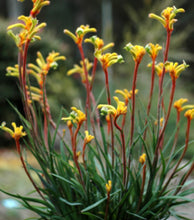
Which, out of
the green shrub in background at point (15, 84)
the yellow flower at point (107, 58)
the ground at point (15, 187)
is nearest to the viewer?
the yellow flower at point (107, 58)

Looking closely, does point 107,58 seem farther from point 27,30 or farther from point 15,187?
point 15,187

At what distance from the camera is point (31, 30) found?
0.81 metres

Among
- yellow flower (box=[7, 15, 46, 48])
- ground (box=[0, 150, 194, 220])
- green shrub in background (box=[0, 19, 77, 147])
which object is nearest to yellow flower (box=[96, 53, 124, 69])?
yellow flower (box=[7, 15, 46, 48])

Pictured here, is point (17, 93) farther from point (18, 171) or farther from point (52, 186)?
point (52, 186)

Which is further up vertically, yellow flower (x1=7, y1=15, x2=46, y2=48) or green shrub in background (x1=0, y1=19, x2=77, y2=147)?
green shrub in background (x1=0, y1=19, x2=77, y2=147)

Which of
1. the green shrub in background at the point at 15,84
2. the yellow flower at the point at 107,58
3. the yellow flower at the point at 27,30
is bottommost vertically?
the yellow flower at the point at 107,58

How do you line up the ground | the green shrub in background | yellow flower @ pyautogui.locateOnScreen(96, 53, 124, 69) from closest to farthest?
yellow flower @ pyautogui.locateOnScreen(96, 53, 124, 69) → the ground → the green shrub in background

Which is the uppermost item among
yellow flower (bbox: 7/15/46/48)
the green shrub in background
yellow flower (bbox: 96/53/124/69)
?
the green shrub in background

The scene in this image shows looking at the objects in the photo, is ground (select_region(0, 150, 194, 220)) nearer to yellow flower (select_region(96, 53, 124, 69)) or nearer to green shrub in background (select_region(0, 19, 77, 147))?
green shrub in background (select_region(0, 19, 77, 147))

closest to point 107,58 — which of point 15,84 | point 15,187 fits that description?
point 15,187

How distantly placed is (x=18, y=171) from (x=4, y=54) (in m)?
1.56

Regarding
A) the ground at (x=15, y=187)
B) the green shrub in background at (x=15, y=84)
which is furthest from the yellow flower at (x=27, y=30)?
the green shrub in background at (x=15, y=84)

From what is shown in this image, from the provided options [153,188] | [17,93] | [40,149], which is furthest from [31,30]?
[17,93]

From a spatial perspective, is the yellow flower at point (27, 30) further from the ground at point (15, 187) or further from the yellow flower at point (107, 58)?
the ground at point (15, 187)
